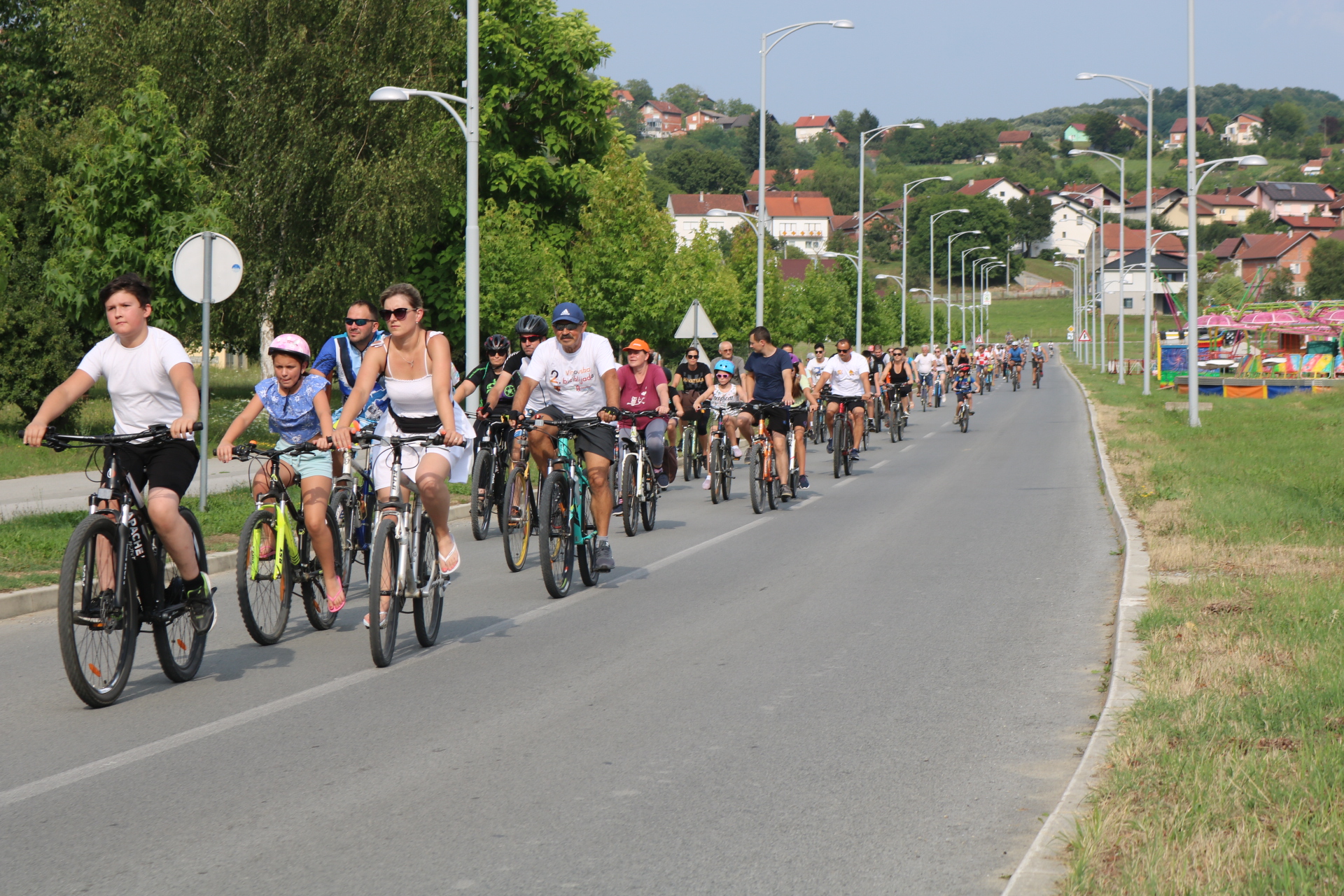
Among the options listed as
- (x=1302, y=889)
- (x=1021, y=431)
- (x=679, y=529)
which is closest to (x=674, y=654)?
(x=1302, y=889)

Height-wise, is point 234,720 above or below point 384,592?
below

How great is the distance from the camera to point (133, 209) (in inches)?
851

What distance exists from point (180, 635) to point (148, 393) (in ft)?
4.00

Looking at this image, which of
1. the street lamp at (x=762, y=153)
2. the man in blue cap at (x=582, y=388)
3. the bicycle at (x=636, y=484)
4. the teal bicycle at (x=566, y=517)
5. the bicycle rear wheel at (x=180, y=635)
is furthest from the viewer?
the street lamp at (x=762, y=153)

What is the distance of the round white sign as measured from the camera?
1414 centimetres

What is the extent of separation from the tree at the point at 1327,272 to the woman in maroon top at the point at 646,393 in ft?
465

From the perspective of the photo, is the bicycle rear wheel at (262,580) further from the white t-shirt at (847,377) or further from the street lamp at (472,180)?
the white t-shirt at (847,377)

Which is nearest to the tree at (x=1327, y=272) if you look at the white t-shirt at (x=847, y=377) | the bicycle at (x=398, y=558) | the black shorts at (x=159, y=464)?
the white t-shirt at (x=847, y=377)

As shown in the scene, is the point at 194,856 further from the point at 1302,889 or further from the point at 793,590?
the point at 793,590

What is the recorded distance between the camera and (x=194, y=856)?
463 centimetres

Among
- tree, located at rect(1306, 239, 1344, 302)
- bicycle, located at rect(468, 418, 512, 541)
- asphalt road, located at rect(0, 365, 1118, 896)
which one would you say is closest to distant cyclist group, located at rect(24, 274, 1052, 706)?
asphalt road, located at rect(0, 365, 1118, 896)

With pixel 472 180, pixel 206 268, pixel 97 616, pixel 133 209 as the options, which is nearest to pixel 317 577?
pixel 97 616

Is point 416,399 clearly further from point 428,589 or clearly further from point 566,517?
point 566,517

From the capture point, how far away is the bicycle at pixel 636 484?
43.7 feet
